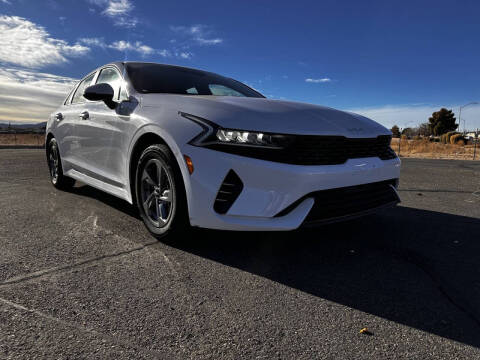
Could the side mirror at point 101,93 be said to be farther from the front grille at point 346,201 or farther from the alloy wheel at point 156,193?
the front grille at point 346,201

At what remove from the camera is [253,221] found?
2.47 m

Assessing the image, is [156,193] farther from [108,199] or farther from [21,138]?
[21,138]

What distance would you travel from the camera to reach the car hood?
249 centimetres

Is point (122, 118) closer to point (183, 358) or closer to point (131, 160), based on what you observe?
point (131, 160)

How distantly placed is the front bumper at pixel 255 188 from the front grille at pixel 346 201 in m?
0.05

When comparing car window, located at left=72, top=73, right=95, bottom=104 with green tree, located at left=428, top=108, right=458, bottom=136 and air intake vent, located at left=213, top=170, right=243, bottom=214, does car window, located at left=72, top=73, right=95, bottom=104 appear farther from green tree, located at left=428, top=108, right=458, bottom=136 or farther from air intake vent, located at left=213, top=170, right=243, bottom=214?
green tree, located at left=428, top=108, right=458, bottom=136

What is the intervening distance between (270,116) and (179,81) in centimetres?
154

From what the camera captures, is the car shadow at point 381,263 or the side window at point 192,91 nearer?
the car shadow at point 381,263

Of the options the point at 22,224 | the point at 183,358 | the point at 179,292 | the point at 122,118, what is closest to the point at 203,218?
the point at 179,292

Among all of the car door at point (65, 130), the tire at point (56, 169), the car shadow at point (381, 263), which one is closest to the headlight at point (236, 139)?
the car shadow at point (381, 263)

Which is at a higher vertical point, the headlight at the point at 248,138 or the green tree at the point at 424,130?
the green tree at the point at 424,130

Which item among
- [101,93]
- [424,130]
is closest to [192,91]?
[101,93]

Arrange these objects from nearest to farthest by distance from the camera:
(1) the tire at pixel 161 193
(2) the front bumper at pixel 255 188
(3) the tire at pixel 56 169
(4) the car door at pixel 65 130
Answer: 1. (2) the front bumper at pixel 255 188
2. (1) the tire at pixel 161 193
3. (4) the car door at pixel 65 130
4. (3) the tire at pixel 56 169

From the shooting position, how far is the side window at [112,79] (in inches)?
139
